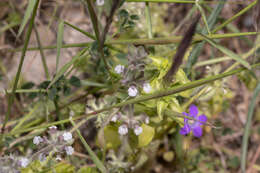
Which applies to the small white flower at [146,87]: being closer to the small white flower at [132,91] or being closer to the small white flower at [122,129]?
the small white flower at [132,91]

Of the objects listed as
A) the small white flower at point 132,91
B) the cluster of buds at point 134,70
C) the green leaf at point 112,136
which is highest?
the cluster of buds at point 134,70

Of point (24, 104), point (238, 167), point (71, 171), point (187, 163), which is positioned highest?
point (24, 104)

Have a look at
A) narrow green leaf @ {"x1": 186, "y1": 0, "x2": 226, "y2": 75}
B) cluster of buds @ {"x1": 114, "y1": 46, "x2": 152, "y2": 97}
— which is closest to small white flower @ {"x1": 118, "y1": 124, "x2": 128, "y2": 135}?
cluster of buds @ {"x1": 114, "y1": 46, "x2": 152, "y2": 97}

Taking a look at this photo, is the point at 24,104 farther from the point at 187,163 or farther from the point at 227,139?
the point at 227,139

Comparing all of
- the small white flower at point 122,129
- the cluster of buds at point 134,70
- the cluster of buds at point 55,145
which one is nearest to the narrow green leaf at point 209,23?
the cluster of buds at point 134,70

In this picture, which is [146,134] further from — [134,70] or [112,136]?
[134,70]

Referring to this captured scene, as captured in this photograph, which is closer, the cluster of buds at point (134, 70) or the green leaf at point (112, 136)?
the cluster of buds at point (134, 70)

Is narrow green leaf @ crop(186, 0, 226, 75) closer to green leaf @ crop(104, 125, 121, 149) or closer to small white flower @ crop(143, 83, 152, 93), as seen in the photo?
small white flower @ crop(143, 83, 152, 93)

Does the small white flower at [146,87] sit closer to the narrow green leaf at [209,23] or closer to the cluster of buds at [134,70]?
the cluster of buds at [134,70]

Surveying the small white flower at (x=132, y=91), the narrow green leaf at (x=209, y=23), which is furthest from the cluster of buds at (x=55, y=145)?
the narrow green leaf at (x=209, y=23)

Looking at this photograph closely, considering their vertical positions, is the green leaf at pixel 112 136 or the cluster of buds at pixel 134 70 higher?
the cluster of buds at pixel 134 70

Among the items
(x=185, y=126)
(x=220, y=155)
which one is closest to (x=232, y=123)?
(x=220, y=155)
